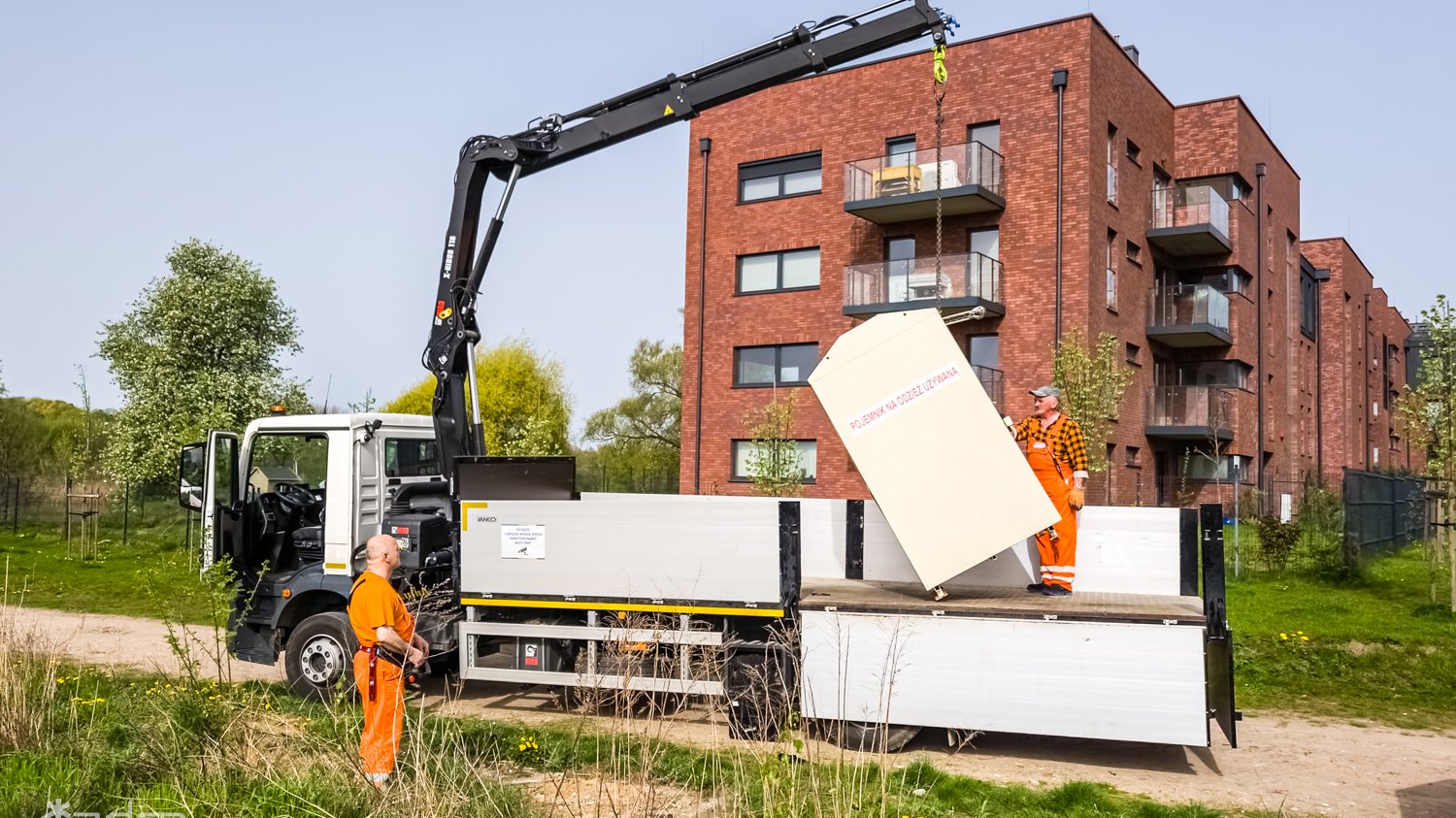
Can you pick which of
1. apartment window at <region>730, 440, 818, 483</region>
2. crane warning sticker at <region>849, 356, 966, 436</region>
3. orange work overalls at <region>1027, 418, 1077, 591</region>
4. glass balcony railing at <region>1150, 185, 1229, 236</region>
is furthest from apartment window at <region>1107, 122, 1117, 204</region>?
crane warning sticker at <region>849, 356, 966, 436</region>

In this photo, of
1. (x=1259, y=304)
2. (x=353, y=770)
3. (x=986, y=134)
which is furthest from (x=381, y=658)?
(x=1259, y=304)

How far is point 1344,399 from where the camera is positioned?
155 ft

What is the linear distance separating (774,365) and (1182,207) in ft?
37.3

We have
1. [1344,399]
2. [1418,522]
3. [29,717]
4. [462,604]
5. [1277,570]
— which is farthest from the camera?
[1344,399]

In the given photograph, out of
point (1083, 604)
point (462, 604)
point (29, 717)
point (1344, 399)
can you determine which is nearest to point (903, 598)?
point (1083, 604)

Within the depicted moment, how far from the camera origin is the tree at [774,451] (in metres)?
24.2

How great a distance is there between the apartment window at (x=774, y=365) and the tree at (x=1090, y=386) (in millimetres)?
6774

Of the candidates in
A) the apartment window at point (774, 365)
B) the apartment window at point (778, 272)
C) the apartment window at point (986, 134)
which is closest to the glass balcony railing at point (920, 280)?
the apartment window at point (778, 272)

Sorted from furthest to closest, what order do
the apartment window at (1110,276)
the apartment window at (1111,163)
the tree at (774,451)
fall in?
the apartment window at (1110,276) < the apartment window at (1111,163) < the tree at (774,451)

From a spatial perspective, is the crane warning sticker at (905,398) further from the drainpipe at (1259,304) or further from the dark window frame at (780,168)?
the drainpipe at (1259,304)

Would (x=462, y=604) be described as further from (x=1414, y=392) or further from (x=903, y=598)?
(x=1414, y=392)

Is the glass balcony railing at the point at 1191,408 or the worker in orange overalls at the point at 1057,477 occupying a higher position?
the glass balcony railing at the point at 1191,408

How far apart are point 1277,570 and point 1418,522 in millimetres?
11891

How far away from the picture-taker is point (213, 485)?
33.9ft
